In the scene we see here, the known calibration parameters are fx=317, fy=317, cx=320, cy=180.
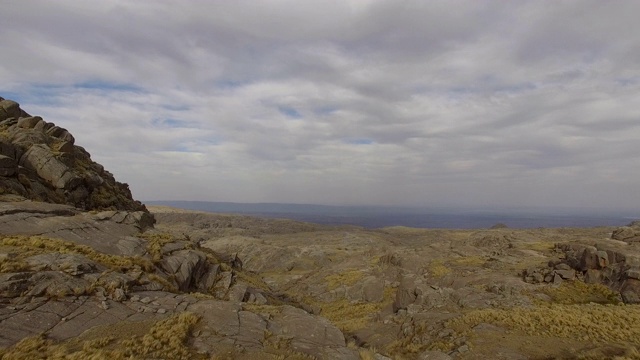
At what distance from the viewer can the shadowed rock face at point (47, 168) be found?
84.6 feet

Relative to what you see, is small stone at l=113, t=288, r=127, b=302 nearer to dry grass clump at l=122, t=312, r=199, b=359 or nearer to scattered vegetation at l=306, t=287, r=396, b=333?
dry grass clump at l=122, t=312, r=199, b=359

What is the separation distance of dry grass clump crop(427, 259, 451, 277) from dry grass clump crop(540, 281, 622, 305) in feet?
40.5

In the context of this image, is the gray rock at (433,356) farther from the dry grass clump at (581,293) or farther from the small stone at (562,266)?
the small stone at (562,266)

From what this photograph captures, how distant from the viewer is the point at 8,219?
763 inches

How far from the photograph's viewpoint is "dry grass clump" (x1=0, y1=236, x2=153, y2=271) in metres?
16.6

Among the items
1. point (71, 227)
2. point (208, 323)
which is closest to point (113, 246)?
point (71, 227)

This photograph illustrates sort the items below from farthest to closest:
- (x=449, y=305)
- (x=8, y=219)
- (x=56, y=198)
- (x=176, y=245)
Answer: (x=449, y=305), (x=56, y=198), (x=176, y=245), (x=8, y=219)

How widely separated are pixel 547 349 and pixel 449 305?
13.4 m

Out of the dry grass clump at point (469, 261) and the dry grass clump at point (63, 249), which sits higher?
the dry grass clump at point (63, 249)

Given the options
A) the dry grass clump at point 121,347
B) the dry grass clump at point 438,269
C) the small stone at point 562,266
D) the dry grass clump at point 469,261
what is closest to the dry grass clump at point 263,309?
the dry grass clump at point 121,347

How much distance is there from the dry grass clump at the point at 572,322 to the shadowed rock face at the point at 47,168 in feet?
112

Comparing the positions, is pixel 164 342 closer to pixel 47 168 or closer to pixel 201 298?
pixel 201 298

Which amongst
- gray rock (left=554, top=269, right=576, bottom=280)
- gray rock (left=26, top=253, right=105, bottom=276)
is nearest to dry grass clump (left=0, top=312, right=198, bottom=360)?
gray rock (left=26, top=253, right=105, bottom=276)

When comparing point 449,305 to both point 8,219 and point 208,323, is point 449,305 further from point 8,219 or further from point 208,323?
point 8,219
